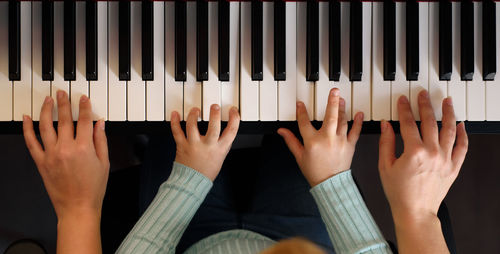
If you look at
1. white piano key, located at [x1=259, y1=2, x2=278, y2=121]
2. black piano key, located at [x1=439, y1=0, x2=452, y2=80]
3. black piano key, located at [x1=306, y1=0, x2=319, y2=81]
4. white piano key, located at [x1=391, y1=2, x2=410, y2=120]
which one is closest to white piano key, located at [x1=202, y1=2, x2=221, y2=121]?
white piano key, located at [x1=259, y1=2, x2=278, y2=121]

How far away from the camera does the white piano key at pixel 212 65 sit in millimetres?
994

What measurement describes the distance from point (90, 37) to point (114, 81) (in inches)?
4.4

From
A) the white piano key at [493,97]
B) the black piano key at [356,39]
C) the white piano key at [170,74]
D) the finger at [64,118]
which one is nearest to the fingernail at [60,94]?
the finger at [64,118]

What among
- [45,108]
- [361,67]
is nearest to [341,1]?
[361,67]

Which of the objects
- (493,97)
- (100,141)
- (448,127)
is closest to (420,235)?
(448,127)

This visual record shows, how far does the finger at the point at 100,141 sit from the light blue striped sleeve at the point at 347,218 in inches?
20.5

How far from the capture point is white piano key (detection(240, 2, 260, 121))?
100cm

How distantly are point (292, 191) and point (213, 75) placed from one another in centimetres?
45

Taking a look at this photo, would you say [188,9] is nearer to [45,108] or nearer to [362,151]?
[45,108]

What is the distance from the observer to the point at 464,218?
1.48 m

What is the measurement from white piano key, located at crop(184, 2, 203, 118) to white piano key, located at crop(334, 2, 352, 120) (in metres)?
0.33

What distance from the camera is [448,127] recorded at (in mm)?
1024

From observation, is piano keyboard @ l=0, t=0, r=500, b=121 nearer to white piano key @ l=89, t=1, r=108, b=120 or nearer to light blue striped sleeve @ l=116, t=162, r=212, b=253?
white piano key @ l=89, t=1, r=108, b=120

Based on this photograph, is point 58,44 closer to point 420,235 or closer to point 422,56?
point 422,56
